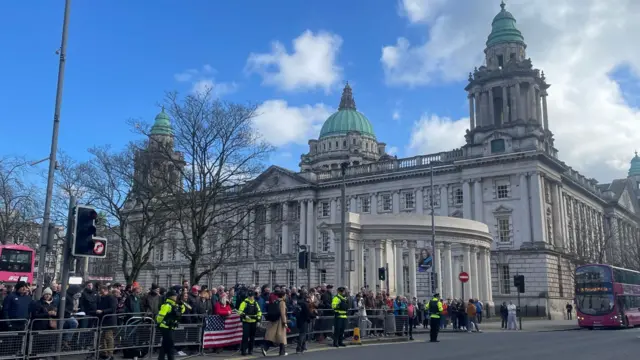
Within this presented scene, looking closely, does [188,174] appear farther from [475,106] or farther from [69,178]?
[475,106]

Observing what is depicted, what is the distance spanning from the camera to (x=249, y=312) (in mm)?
15695

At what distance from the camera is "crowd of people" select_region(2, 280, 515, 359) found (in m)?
13.4

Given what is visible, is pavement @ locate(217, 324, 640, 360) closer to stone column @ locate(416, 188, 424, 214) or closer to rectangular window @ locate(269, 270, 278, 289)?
stone column @ locate(416, 188, 424, 214)

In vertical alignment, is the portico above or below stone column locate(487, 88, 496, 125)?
below

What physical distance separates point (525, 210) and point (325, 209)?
76.3 feet

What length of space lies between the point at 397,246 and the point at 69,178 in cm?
2179

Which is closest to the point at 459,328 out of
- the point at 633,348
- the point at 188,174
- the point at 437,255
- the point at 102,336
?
the point at 437,255

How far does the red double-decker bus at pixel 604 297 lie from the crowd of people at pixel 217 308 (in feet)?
49.2

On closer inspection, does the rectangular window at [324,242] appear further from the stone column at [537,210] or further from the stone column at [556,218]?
the stone column at [556,218]

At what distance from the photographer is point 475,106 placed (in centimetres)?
6172

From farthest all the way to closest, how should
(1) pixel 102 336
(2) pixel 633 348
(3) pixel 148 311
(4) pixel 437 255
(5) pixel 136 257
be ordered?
(4) pixel 437 255, (5) pixel 136 257, (2) pixel 633 348, (3) pixel 148 311, (1) pixel 102 336

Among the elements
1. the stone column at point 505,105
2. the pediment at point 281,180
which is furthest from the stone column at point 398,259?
the pediment at point 281,180

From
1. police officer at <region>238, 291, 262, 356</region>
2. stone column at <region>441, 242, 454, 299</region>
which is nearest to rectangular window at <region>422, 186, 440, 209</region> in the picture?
stone column at <region>441, 242, 454, 299</region>

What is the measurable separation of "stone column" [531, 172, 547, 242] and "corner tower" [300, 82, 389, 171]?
1631 inches
